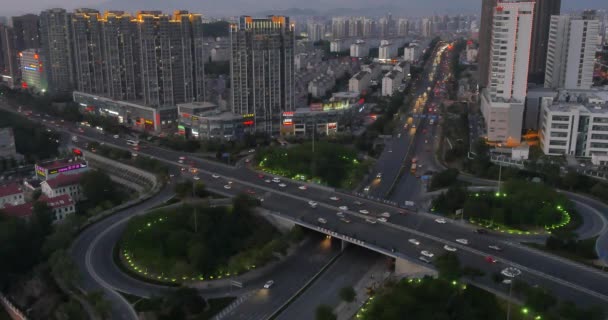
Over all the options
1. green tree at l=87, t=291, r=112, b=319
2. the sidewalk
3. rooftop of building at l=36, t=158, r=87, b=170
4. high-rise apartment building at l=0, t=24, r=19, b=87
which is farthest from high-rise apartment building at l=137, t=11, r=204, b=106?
high-rise apartment building at l=0, t=24, r=19, b=87

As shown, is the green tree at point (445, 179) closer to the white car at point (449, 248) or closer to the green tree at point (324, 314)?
the white car at point (449, 248)

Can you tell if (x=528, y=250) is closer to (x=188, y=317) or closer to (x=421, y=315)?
(x=421, y=315)

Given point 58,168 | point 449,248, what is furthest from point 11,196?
point 449,248

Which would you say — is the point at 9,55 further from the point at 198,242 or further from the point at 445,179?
the point at 445,179

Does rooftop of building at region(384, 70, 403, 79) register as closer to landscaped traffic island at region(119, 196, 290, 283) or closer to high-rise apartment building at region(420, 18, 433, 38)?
landscaped traffic island at region(119, 196, 290, 283)

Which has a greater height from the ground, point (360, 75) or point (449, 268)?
point (360, 75)

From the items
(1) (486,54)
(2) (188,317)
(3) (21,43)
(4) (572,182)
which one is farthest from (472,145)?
(3) (21,43)

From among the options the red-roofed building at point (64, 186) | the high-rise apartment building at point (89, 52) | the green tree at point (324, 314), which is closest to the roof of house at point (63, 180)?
the red-roofed building at point (64, 186)
